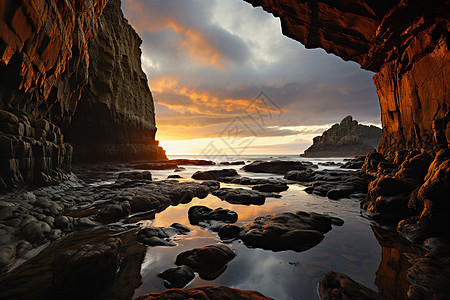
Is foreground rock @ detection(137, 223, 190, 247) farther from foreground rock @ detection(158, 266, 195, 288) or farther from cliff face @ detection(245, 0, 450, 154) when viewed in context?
cliff face @ detection(245, 0, 450, 154)

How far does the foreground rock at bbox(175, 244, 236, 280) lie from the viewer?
2947 millimetres

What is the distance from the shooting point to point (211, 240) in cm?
406

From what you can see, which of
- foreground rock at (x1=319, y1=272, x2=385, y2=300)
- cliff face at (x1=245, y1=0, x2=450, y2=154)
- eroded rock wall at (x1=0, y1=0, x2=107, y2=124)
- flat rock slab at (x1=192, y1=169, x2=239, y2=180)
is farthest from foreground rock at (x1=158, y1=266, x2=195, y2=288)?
flat rock slab at (x1=192, y1=169, x2=239, y2=180)

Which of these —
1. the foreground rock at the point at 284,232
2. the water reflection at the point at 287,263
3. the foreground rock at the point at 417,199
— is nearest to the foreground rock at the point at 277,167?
the foreground rock at the point at 417,199

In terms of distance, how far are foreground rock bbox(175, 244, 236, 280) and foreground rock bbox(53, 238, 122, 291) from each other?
1.04m

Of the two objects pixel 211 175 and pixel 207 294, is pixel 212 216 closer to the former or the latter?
pixel 207 294

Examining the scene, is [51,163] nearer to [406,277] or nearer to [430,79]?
[406,277]

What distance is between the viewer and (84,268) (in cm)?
251

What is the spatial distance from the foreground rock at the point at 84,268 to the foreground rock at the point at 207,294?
0.91 m

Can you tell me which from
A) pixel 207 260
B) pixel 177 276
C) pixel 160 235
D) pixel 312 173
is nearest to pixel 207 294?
pixel 177 276

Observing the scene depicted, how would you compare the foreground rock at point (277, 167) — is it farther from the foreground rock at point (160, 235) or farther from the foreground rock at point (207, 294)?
the foreground rock at point (207, 294)

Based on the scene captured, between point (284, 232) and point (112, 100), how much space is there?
29392 mm

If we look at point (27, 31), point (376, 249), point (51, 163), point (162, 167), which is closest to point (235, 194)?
point (376, 249)

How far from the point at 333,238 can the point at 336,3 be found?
30.0ft
